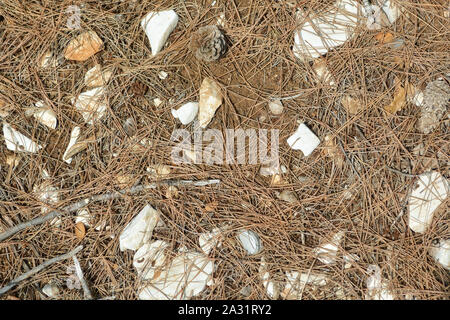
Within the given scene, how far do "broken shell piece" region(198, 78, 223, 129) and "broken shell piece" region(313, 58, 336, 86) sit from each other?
56cm

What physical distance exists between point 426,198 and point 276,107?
0.95 meters

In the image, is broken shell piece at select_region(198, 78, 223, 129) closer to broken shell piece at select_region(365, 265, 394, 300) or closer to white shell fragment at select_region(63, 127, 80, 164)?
white shell fragment at select_region(63, 127, 80, 164)

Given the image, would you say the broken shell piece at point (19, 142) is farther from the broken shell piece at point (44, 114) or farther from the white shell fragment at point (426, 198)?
the white shell fragment at point (426, 198)

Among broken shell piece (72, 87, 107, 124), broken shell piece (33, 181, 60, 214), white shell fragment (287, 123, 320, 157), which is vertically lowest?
broken shell piece (33, 181, 60, 214)

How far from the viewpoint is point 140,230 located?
6.41ft

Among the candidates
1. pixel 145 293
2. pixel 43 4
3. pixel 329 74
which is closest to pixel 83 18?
pixel 43 4

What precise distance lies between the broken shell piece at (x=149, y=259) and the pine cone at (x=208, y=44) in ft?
3.49

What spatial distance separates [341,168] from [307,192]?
23 cm

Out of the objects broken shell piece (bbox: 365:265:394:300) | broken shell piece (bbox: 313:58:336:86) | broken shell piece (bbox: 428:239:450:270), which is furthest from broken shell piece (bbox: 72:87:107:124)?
broken shell piece (bbox: 428:239:450:270)

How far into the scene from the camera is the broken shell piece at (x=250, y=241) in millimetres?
1940

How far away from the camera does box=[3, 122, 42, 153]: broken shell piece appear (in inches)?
80.2

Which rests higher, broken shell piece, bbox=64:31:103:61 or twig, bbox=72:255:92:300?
broken shell piece, bbox=64:31:103:61

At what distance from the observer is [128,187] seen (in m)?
1.99
